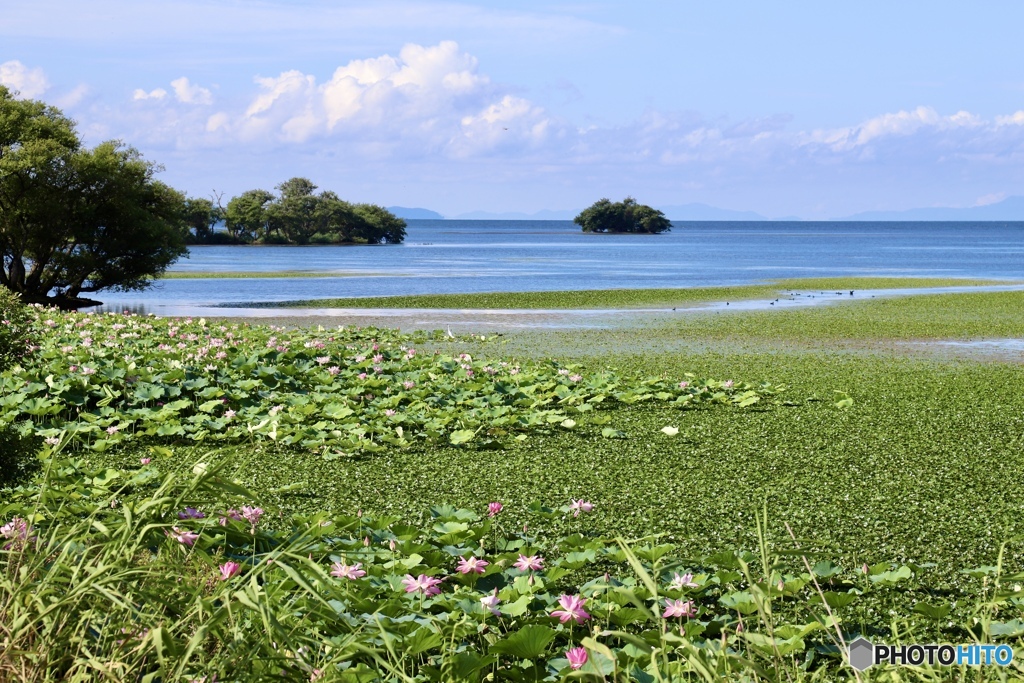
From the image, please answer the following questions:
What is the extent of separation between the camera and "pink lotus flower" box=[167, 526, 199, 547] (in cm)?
325

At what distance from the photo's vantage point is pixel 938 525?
18.0 ft

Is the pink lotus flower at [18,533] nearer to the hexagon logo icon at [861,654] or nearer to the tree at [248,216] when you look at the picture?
the hexagon logo icon at [861,654]

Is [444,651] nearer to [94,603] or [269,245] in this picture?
[94,603]

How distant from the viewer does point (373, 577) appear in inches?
152

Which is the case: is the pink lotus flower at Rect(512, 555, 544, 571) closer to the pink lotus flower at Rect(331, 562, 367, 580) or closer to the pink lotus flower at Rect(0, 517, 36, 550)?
the pink lotus flower at Rect(331, 562, 367, 580)

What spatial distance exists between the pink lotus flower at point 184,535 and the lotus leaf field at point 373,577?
20 mm

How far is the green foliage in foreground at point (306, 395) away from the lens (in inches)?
303

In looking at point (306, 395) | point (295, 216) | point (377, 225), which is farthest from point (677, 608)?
point (377, 225)

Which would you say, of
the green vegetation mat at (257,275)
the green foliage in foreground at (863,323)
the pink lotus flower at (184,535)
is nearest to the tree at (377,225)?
the green vegetation mat at (257,275)

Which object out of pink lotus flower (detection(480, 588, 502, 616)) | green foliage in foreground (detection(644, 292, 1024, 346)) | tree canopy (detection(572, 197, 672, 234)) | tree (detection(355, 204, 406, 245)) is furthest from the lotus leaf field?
tree canopy (detection(572, 197, 672, 234))

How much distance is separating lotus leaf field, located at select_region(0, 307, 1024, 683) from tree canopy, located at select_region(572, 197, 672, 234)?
12298 cm

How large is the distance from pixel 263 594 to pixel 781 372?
9.57 m

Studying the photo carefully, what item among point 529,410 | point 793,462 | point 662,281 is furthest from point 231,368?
point 662,281

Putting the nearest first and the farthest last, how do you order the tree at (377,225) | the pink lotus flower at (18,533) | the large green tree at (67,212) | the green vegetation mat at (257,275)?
the pink lotus flower at (18,533) < the large green tree at (67,212) < the green vegetation mat at (257,275) < the tree at (377,225)
